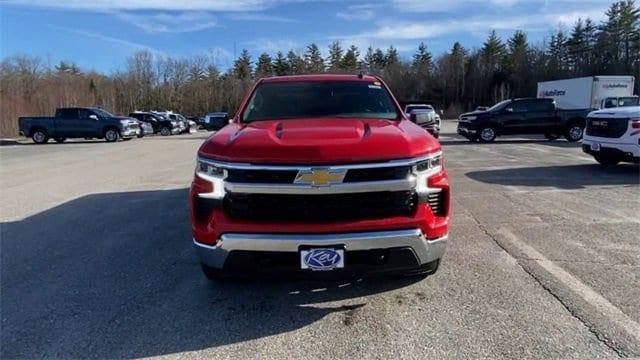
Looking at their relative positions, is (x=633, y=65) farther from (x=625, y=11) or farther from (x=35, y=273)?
(x=35, y=273)

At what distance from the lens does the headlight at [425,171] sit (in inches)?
138

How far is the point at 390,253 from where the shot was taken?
343cm

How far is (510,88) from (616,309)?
8439 centimetres

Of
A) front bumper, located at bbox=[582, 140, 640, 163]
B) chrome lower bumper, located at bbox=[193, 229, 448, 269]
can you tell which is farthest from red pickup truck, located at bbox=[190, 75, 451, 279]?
front bumper, located at bbox=[582, 140, 640, 163]

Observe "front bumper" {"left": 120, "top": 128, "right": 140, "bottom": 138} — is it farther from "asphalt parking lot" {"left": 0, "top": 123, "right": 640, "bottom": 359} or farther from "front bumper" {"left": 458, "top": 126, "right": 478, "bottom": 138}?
"asphalt parking lot" {"left": 0, "top": 123, "right": 640, "bottom": 359}

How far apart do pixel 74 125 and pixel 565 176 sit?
2472 centimetres

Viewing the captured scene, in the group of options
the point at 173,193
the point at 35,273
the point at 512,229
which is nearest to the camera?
the point at 35,273

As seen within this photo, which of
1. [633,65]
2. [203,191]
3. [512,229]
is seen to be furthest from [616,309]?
[633,65]

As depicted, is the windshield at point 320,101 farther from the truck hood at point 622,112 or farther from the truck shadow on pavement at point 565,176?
the truck hood at point 622,112

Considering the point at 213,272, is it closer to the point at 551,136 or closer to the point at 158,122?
the point at 551,136

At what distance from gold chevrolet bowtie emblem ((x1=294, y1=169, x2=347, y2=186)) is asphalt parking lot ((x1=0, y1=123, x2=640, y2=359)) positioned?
1.05m

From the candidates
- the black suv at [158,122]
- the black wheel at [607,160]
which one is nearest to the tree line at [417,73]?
the black suv at [158,122]

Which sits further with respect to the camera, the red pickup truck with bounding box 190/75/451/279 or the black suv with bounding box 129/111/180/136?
the black suv with bounding box 129/111/180/136

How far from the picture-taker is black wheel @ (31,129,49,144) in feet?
88.1
